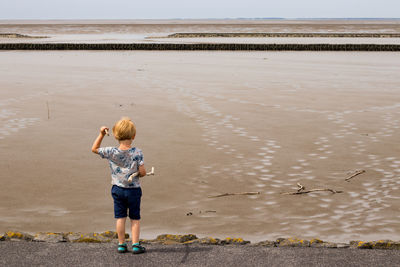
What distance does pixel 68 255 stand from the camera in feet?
17.3

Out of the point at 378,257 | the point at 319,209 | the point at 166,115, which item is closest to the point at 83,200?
the point at 319,209

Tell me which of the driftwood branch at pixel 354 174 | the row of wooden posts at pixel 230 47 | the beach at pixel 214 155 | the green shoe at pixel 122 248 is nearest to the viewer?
the green shoe at pixel 122 248

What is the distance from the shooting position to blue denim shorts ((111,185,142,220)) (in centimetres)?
545

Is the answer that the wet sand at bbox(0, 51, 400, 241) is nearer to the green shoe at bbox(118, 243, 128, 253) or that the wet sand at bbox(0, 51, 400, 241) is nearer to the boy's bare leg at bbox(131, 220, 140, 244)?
the boy's bare leg at bbox(131, 220, 140, 244)

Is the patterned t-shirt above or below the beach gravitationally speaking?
above

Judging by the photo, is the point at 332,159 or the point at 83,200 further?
the point at 332,159

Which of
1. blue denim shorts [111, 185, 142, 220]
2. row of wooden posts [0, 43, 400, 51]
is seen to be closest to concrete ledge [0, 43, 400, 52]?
row of wooden posts [0, 43, 400, 51]

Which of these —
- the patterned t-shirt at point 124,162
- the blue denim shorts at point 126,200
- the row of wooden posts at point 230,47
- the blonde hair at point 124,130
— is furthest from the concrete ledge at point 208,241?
the row of wooden posts at point 230,47

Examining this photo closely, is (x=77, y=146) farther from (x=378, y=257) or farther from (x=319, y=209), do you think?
(x=378, y=257)

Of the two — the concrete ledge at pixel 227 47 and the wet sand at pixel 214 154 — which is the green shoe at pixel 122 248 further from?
the concrete ledge at pixel 227 47

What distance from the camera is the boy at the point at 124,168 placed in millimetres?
5324

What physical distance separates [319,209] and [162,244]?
262 cm

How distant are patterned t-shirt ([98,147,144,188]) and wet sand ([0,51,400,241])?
150cm

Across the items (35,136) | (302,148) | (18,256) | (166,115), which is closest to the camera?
(18,256)
